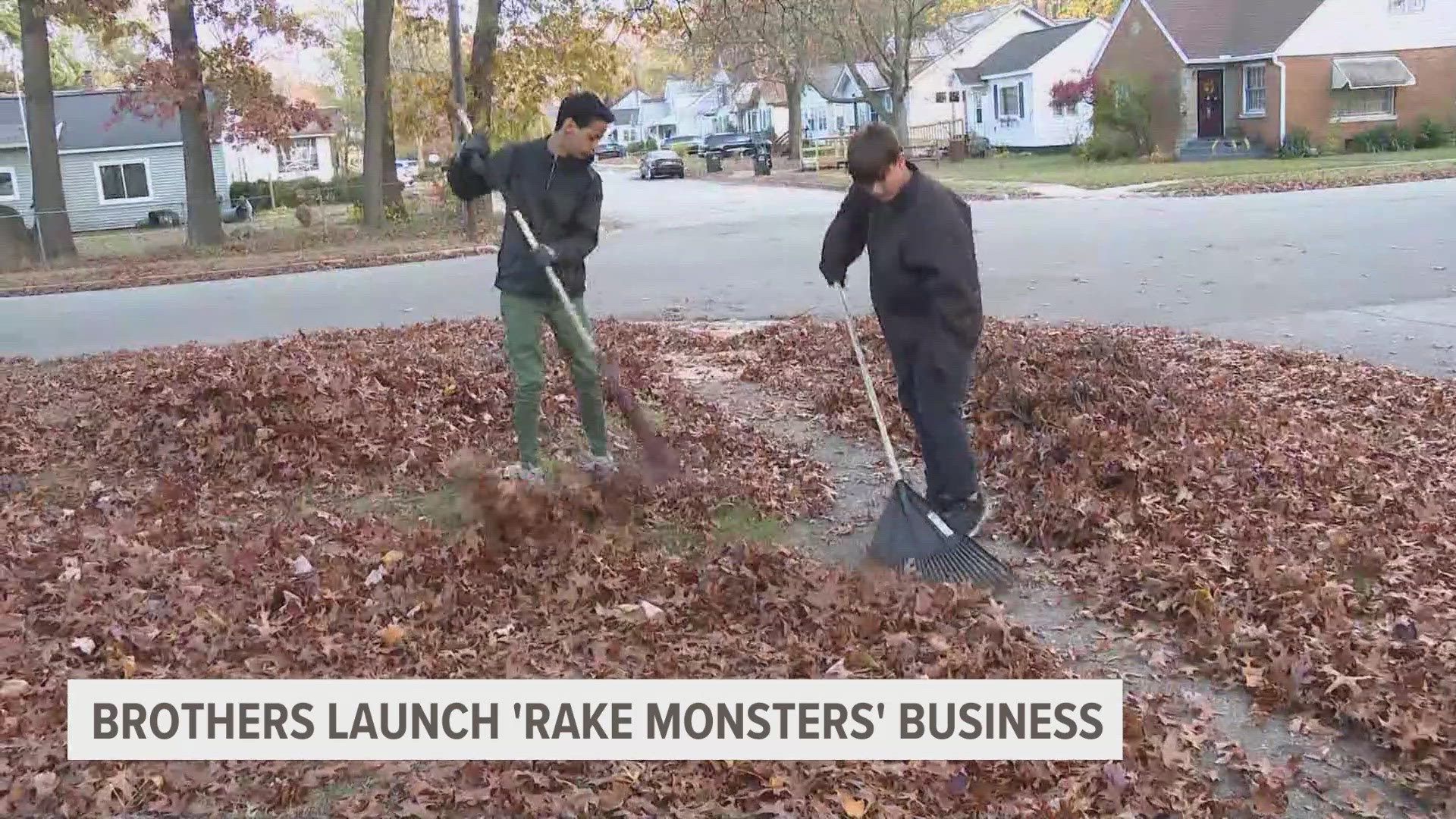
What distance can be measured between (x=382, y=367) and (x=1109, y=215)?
15904mm

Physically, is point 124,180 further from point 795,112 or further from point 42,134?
point 795,112

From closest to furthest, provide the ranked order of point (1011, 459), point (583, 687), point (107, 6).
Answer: point (583, 687), point (1011, 459), point (107, 6)

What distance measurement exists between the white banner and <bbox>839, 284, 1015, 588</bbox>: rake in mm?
897

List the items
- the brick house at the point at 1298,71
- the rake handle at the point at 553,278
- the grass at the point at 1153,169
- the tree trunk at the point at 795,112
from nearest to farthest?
the rake handle at the point at 553,278
the grass at the point at 1153,169
the brick house at the point at 1298,71
the tree trunk at the point at 795,112

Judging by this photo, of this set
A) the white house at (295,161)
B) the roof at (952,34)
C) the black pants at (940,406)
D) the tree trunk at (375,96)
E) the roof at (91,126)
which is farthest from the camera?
the roof at (952,34)

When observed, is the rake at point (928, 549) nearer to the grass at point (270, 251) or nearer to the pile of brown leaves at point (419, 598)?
the pile of brown leaves at point (419, 598)

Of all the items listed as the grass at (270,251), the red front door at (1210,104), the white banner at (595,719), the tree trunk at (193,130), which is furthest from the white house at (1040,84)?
the white banner at (595,719)

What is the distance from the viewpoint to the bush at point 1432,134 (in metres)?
35.7

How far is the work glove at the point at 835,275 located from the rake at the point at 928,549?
97 cm

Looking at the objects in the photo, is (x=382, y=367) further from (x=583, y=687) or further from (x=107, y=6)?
(x=107, y=6)

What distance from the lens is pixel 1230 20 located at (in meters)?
40.9

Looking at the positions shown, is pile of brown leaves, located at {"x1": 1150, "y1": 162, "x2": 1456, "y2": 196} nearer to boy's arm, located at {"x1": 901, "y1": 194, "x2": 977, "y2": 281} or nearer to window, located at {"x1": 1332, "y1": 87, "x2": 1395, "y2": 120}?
window, located at {"x1": 1332, "y1": 87, "x2": 1395, "y2": 120}

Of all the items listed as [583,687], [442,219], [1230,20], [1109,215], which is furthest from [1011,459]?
[1230,20]

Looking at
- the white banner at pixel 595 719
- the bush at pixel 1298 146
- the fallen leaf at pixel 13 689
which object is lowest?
the white banner at pixel 595 719
